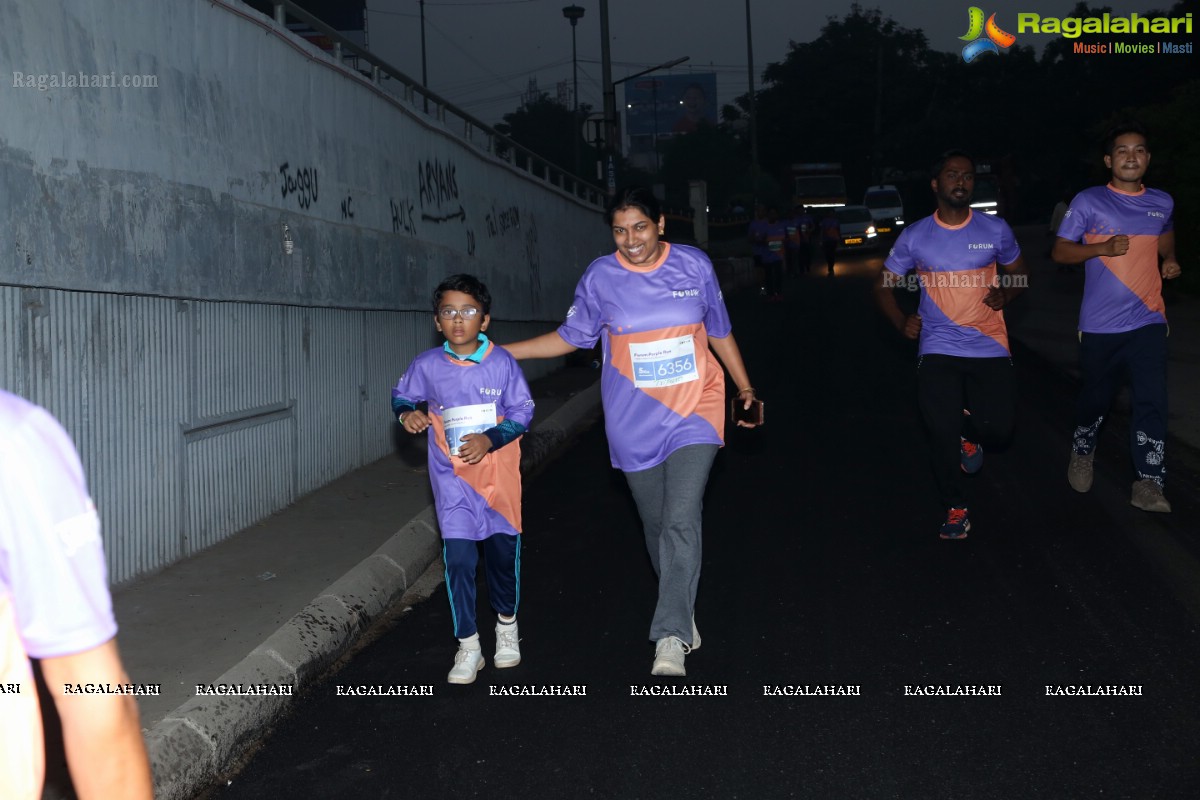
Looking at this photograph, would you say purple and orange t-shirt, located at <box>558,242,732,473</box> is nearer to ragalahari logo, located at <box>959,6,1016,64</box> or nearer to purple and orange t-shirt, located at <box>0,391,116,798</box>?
purple and orange t-shirt, located at <box>0,391,116,798</box>

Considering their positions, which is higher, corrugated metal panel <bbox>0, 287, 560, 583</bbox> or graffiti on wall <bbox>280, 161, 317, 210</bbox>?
graffiti on wall <bbox>280, 161, 317, 210</bbox>

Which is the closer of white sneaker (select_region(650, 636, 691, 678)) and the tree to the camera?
white sneaker (select_region(650, 636, 691, 678))

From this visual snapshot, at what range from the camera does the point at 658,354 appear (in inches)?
210

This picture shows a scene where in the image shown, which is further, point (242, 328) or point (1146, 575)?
point (242, 328)

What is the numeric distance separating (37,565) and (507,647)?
388 cm

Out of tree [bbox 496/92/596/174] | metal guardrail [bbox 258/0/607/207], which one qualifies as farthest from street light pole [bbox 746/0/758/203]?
metal guardrail [bbox 258/0/607/207]

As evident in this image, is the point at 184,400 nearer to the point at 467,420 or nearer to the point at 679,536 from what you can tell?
the point at 467,420

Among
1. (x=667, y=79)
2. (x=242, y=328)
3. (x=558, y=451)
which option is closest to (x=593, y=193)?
(x=558, y=451)

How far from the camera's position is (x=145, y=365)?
6.61 m

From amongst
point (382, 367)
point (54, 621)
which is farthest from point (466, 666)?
point (382, 367)

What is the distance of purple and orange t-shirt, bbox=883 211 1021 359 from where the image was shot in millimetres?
7051

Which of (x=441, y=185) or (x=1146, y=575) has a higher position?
(x=441, y=185)

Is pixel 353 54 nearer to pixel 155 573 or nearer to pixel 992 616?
pixel 155 573

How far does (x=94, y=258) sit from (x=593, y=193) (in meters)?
19.9
